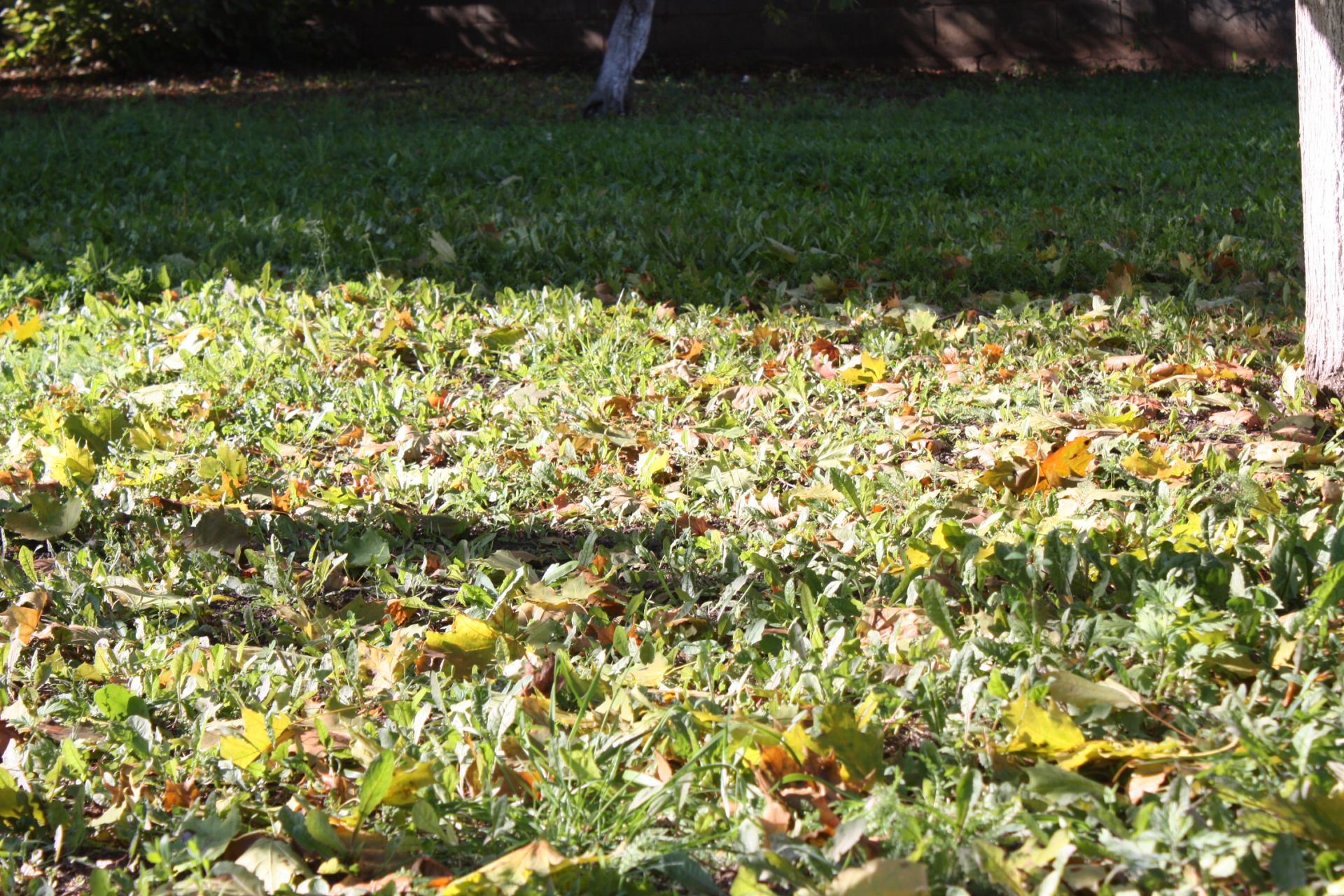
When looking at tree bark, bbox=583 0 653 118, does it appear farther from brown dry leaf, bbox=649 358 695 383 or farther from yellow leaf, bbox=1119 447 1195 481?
yellow leaf, bbox=1119 447 1195 481

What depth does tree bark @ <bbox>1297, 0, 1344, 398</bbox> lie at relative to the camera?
311 centimetres

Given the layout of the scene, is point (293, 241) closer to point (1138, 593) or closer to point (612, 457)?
point (612, 457)

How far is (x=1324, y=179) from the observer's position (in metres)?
3.20

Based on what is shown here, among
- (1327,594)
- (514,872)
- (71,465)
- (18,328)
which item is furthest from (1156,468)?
(18,328)

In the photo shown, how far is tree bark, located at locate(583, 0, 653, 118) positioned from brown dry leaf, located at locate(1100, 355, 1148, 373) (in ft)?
28.8

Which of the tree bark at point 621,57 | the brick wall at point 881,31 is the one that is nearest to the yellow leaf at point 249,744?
the tree bark at point 621,57

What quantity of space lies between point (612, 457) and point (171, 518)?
1.12m

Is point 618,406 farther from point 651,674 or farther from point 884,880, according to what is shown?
point 884,880

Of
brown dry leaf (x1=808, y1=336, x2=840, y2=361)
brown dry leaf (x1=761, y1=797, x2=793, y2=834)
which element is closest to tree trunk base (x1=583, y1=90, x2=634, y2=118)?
brown dry leaf (x1=808, y1=336, x2=840, y2=361)

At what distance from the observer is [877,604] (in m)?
2.37

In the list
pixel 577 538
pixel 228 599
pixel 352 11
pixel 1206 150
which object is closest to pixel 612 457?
pixel 577 538

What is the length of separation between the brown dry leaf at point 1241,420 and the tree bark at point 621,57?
9.30 m

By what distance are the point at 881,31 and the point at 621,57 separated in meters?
5.65

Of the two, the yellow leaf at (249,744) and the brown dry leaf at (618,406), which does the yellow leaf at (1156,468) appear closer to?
the brown dry leaf at (618,406)
